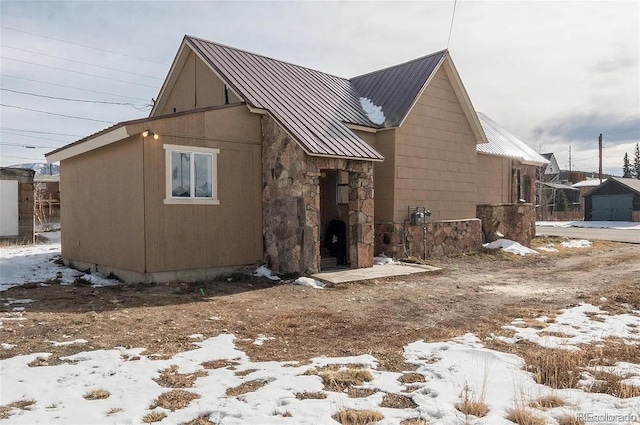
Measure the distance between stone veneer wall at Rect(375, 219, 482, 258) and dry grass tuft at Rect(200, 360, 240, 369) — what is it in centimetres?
892

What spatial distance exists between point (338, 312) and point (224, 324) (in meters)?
1.88

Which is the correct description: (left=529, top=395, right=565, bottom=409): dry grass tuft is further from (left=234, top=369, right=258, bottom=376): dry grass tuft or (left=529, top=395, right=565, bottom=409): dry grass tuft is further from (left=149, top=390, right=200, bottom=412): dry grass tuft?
(left=149, top=390, right=200, bottom=412): dry grass tuft

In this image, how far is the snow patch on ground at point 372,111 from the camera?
13940 mm

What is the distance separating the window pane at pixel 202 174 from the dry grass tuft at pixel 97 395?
6532 mm

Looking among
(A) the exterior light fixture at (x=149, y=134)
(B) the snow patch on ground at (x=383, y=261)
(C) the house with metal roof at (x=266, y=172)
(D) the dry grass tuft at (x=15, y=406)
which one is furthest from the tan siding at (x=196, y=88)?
(D) the dry grass tuft at (x=15, y=406)

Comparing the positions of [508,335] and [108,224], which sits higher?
[108,224]

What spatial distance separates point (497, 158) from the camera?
64.0 ft

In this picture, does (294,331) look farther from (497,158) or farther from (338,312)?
(497,158)

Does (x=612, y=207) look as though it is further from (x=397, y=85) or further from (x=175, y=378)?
(x=175, y=378)

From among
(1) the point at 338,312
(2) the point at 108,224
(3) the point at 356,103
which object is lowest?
(1) the point at 338,312

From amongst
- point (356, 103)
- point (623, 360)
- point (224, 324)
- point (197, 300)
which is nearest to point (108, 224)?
point (197, 300)

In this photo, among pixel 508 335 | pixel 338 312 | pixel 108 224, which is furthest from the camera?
pixel 108 224

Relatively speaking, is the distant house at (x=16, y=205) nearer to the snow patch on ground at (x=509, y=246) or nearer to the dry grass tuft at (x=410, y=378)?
the snow patch on ground at (x=509, y=246)

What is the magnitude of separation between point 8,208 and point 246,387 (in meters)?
17.7
